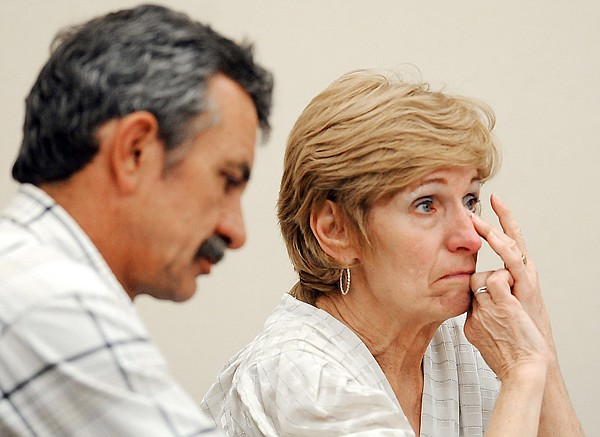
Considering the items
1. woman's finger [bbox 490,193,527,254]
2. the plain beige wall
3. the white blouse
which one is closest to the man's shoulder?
the white blouse

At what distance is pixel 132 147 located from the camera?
1084 mm

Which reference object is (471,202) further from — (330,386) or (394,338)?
(330,386)

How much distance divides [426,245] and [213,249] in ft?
2.10

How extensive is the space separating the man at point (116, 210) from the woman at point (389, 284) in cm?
52

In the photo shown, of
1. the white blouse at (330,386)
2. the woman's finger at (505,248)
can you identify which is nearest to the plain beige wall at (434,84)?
the white blouse at (330,386)

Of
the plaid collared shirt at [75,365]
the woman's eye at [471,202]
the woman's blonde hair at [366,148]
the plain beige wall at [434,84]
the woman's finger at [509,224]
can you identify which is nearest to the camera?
the plaid collared shirt at [75,365]

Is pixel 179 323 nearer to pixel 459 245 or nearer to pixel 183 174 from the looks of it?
pixel 459 245

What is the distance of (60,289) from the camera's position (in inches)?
→ 37.4

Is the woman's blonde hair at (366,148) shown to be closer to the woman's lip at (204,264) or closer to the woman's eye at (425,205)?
the woman's eye at (425,205)

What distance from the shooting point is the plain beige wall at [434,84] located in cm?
286

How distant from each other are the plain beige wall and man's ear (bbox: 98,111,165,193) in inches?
68.9

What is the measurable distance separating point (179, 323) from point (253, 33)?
2.86ft

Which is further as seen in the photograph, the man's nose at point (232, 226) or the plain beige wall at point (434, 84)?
the plain beige wall at point (434, 84)

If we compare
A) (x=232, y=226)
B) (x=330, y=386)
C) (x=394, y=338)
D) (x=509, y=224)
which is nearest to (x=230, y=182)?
(x=232, y=226)
